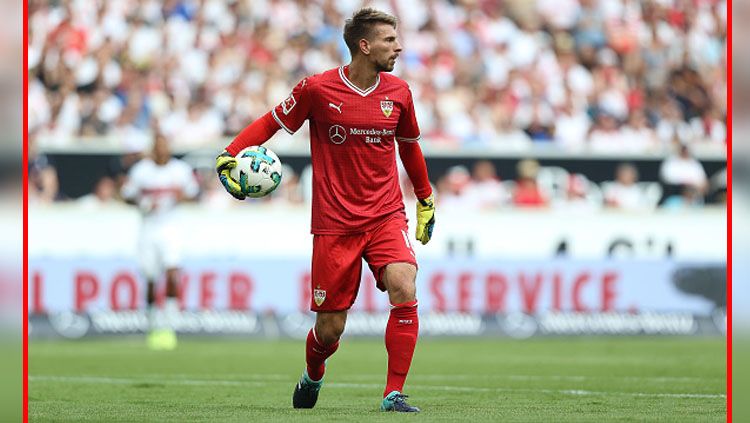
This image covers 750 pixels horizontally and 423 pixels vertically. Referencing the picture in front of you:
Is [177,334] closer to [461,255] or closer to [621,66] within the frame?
[461,255]

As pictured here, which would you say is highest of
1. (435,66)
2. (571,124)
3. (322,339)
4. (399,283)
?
(435,66)

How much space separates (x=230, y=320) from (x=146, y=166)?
2154mm

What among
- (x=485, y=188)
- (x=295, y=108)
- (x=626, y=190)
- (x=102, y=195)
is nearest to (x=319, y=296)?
(x=295, y=108)

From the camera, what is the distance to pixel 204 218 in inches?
733

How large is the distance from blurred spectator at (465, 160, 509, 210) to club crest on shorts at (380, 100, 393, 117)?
11152 mm

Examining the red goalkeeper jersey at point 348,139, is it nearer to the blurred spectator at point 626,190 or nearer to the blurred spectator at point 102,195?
the blurred spectator at point 102,195

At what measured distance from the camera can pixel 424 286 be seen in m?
18.1

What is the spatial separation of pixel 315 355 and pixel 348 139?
4.37 ft

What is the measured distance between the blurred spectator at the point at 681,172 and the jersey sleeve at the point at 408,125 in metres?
11.9

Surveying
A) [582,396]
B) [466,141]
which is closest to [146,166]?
[466,141]

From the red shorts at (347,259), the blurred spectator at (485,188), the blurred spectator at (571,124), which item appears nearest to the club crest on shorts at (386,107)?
the red shorts at (347,259)

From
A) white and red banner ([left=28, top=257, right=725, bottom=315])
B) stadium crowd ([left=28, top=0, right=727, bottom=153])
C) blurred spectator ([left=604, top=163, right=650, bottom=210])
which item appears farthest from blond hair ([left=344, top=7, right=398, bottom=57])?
blurred spectator ([left=604, top=163, right=650, bottom=210])

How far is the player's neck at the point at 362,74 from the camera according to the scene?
8688 millimetres

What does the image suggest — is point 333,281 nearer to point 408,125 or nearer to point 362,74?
point 408,125
